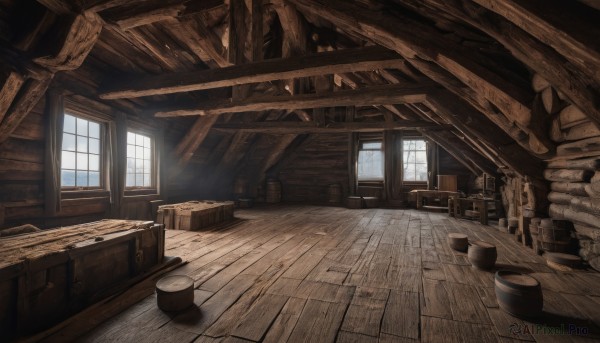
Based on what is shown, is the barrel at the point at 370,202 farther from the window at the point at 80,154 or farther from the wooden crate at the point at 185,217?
the window at the point at 80,154

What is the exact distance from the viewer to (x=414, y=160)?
891cm

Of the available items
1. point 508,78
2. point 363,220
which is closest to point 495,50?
point 508,78

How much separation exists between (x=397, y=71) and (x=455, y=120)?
4.06 ft

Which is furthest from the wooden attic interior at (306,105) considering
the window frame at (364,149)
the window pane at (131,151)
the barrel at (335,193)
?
the barrel at (335,193)

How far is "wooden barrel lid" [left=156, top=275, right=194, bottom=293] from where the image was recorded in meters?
2.03

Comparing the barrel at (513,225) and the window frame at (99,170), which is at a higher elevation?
the window frame at (99,170)

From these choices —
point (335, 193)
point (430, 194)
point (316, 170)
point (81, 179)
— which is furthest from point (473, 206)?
point (81, 179)

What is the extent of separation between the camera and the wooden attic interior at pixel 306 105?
1.78 m

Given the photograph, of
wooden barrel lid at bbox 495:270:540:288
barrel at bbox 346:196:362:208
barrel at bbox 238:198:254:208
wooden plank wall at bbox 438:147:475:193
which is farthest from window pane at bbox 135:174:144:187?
wooden plank wall at bbox 438:147:475:193

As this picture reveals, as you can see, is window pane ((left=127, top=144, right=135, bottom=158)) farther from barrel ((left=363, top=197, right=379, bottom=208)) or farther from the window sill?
barrel ((left=363, top=197, right=379, bottom=208))

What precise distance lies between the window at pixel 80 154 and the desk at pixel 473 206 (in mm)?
7694

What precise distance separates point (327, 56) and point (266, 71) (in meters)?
0.85

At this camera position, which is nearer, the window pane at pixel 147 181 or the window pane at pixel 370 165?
the window pane at pixel 147 181

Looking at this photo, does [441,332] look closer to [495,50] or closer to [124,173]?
[495,50]
